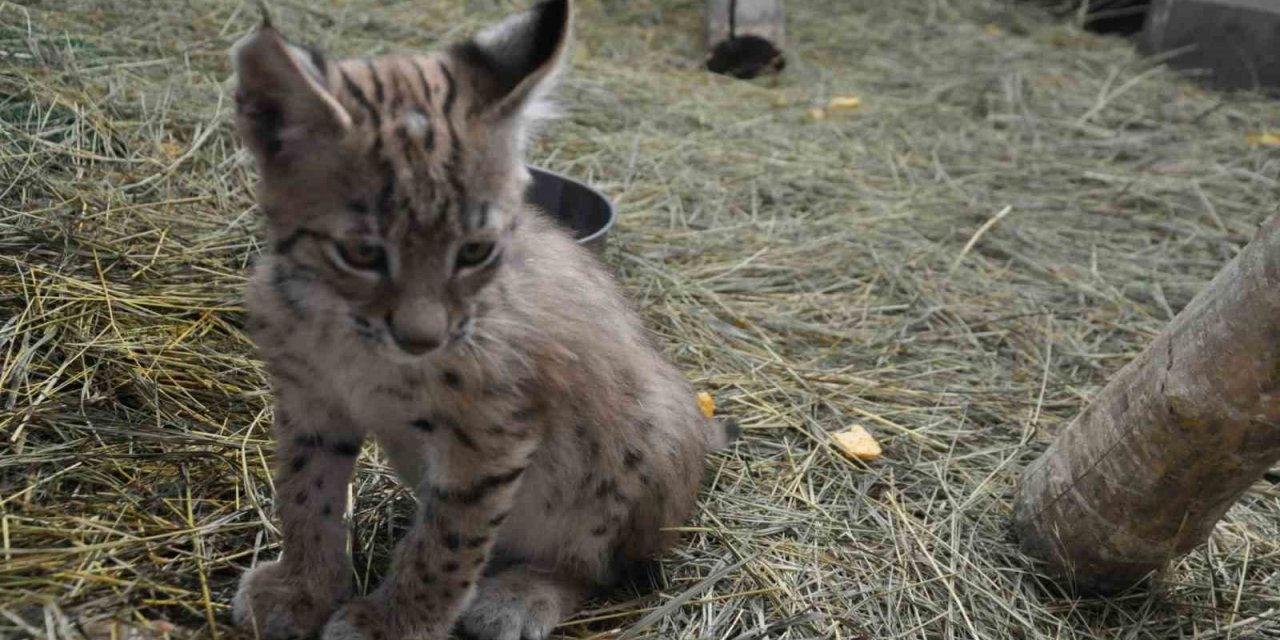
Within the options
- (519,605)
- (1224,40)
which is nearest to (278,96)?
(519,605)

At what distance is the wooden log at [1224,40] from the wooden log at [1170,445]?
7.81 meters

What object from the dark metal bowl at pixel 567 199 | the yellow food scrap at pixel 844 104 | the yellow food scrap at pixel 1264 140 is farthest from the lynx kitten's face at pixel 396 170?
the yellow food scrap at pixel 1264 140

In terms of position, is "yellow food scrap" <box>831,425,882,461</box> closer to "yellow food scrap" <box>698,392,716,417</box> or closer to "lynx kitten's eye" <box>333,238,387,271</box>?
"yellow food scrap" <box>698,392,716,417</box>

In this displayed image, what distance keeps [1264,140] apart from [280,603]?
8631 millimetres

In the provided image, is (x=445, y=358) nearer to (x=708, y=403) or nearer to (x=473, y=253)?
(x=473, y=253)

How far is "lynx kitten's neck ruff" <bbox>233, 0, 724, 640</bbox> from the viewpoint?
2850 millimetres

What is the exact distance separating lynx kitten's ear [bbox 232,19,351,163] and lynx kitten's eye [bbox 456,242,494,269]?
1.41 feet

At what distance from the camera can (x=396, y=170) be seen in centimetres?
279

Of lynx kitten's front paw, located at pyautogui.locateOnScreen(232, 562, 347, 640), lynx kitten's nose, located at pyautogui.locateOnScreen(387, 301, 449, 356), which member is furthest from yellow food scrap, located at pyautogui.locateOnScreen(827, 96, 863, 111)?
lynx kitten's nose, located at pyautogui.locateOnScreen(387, 301, 449, 356)

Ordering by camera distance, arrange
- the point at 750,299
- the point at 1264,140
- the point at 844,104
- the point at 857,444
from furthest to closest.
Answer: the point at 844,104
the point at 1264,140
the point at 750,299
the point at 857,444

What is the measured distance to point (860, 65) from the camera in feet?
36.1

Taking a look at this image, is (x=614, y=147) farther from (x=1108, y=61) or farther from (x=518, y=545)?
(x=1108, y=61)

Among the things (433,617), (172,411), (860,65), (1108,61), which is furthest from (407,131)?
(1108,61)

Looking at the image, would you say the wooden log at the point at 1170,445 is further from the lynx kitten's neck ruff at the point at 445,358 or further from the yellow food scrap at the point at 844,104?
the yellow food scrap at the point at 844,104
